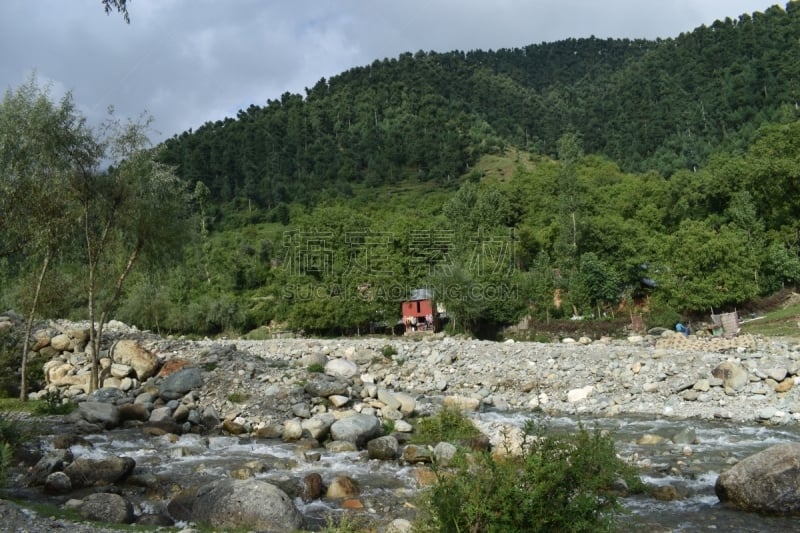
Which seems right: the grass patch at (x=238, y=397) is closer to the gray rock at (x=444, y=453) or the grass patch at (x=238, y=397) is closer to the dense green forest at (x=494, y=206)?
the dense green forest at (x=494, y=206)

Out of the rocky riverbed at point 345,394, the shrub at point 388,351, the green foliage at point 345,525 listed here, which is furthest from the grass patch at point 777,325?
the green foliage at point 345,525

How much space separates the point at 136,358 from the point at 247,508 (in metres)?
17.7

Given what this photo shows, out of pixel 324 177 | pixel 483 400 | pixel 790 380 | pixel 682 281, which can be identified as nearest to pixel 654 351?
pixel 790 380

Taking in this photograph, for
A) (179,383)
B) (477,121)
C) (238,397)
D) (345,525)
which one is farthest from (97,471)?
(477,121)

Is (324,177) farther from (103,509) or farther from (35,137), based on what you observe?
(103,509)

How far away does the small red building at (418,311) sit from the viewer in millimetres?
61219

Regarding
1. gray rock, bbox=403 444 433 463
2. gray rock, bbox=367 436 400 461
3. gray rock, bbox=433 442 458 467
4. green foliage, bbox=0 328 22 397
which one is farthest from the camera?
green foliage, bbox=0 328 22 397

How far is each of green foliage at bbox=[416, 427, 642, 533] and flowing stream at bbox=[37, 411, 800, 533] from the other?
9.64 feet

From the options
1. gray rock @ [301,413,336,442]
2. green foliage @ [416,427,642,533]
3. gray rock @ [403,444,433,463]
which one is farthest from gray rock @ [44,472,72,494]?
green foliage @ [416,427,642,533]

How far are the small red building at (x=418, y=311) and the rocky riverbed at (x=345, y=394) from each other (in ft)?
93.8

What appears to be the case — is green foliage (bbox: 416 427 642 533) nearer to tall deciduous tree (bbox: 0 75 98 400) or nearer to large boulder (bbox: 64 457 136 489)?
large boulder (bbox: 64 457 136 489)

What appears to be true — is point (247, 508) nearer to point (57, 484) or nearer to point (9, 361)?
point (57, 484)

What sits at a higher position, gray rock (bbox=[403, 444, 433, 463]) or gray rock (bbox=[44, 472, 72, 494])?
gray rock (bbox=[44, 472, 72, 494])

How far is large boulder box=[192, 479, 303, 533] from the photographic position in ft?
30.7
